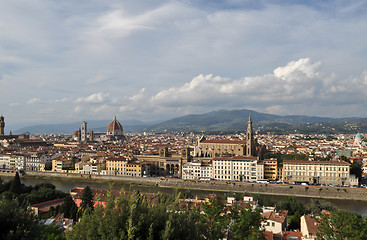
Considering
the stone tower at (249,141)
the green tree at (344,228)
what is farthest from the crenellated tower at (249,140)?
the green tree at (344,228)

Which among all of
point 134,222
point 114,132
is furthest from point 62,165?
point 114,132

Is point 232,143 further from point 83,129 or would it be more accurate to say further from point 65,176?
point 83,129

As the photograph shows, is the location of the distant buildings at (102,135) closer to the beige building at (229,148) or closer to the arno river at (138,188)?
the beige building at (229,148)

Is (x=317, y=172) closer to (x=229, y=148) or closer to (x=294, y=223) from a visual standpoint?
(x=229, y=148)

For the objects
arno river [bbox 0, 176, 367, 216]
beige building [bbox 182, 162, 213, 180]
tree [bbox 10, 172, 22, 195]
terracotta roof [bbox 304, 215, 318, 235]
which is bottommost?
arno river [bbox 0, 176, 367, 216]

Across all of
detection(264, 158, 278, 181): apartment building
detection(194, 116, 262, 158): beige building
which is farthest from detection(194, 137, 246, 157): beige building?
detection(264, 158, 278, 181): apartment building

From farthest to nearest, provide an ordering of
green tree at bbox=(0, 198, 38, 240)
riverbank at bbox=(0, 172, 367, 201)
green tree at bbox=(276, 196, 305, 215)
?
riverbank at bbox=(0, 172, 367, 201), green tree at bbox=(276, 196, 305, 215), green tree at bbox=(0, 198, 38, 240)

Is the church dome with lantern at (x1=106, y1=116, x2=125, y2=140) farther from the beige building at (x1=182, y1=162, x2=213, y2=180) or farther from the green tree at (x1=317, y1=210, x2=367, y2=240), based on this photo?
the green tree at (x1=317, y1=210, x2=367, y2=240)
